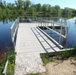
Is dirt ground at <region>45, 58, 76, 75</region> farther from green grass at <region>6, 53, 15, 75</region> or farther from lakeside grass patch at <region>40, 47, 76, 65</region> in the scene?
green grass at <region>6, 53, 15, 75</region>

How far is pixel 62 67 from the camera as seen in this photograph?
4.34 metres

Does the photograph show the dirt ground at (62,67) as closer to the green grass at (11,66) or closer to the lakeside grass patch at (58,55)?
the lakeside grass patch at (58,55)

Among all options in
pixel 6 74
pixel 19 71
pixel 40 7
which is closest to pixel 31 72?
pixel 19 71

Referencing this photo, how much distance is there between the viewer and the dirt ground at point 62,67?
4023 millimetres

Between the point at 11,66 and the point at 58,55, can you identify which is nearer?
the point at 11,66

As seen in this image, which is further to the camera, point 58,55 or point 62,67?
point 58,55

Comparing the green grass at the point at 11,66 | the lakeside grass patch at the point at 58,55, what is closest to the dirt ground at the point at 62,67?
the lakeside grass patch at the point at 58,55

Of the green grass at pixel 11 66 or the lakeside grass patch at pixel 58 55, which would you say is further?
the lakeside grass patch at pixel 58 55

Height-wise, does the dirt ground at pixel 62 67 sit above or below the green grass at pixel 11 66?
below

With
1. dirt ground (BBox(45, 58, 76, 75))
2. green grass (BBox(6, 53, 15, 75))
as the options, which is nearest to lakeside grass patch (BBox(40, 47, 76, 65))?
dirt ground (BBox(45, 58, 76, 75))

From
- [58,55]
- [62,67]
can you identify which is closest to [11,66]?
[62,67]

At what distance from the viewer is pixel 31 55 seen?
5.19 meters

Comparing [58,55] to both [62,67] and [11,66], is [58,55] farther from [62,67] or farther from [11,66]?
[11,66]

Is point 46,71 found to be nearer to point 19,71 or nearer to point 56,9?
point 19,71
